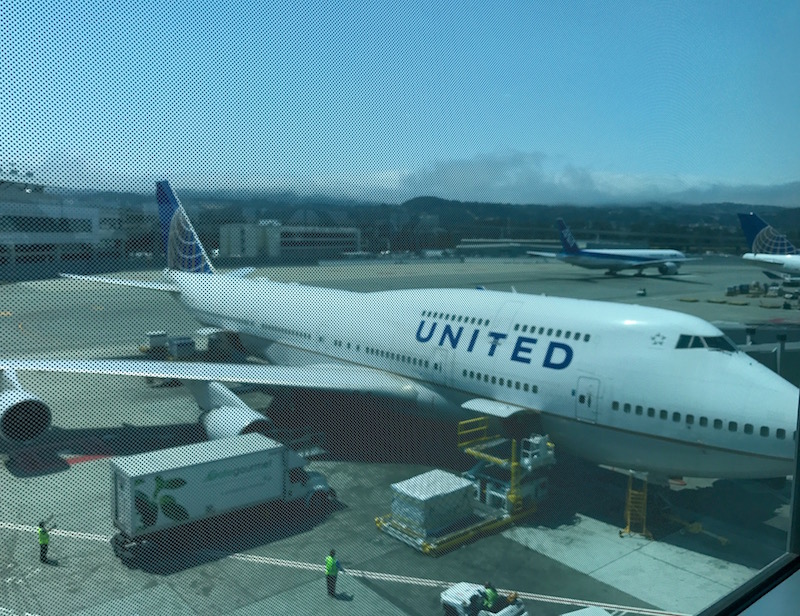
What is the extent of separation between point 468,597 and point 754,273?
5.13 m

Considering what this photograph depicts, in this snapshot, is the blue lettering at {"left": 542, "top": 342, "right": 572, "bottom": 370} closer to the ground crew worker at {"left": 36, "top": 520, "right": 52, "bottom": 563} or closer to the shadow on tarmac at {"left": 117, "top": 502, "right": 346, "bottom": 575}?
the shadow on tarmac at {"left": 117, "top": 502, "right": 346, "bottom": 575}

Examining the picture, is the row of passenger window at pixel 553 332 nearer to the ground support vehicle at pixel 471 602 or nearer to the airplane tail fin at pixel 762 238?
the airplane tail fin at pixel 762 238

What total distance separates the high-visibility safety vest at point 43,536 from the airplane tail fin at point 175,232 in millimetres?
1460

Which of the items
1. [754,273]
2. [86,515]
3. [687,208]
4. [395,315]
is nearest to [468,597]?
[86,515]

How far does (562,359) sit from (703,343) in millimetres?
1339

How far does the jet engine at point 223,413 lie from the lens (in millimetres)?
4379

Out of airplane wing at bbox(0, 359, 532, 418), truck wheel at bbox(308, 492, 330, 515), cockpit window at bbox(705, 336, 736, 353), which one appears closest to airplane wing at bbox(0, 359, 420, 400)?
airplane wing at bbox(0, 359, 532, 418)

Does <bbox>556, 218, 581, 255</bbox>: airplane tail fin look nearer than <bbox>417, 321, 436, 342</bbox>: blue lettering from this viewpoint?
Yes

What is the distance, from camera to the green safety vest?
10.6 feet

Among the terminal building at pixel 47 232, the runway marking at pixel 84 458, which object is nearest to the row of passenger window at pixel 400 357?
the runway marking at pixel 84 458

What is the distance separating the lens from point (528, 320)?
6.50 metres

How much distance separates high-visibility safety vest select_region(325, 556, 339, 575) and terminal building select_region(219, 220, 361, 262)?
5.64ft

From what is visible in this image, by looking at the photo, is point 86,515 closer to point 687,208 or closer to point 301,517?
point 301,517

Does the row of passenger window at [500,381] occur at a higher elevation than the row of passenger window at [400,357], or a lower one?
lower
